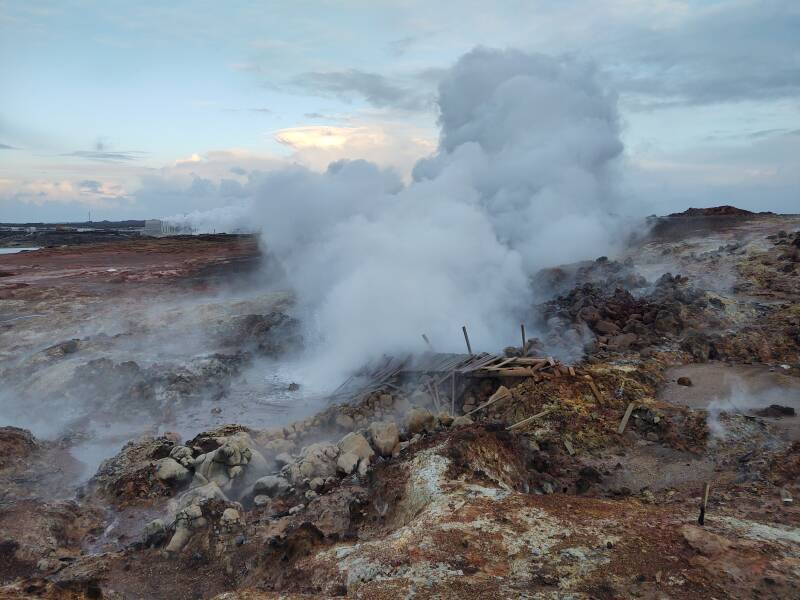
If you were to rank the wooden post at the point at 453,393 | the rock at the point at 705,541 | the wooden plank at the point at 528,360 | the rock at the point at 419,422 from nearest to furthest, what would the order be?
the rock at the point at 705,541, the rock at the point at 419,422, the wooden post at the point at 453,393, the wooden plank at the point at 528,360

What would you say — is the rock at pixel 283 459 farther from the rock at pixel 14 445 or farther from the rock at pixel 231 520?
the rock at pixel 14 445

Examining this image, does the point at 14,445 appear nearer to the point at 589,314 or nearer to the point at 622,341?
the point at 622,341

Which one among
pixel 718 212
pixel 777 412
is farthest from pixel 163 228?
pixel 777 412

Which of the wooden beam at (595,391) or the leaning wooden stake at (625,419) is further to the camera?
the wooden beam at (595,391)

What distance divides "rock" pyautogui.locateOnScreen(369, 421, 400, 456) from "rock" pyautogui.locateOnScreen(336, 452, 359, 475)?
0.38m

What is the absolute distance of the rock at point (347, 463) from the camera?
6.54 m

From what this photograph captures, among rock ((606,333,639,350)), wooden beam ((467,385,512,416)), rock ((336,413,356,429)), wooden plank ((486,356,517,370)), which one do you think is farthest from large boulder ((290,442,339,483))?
rock ((606,333,639,350))

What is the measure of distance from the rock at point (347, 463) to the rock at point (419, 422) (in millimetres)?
1019

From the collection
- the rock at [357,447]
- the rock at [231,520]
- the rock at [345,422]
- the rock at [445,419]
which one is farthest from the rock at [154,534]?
the rock at [445,419]

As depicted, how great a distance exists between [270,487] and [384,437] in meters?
1.52

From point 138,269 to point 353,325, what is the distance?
1766 centimetres

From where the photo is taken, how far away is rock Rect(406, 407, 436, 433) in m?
7.33

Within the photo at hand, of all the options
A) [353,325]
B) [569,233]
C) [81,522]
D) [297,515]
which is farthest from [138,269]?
[297,515]

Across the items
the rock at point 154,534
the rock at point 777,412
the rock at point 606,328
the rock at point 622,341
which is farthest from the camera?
the rock at point 606,328
